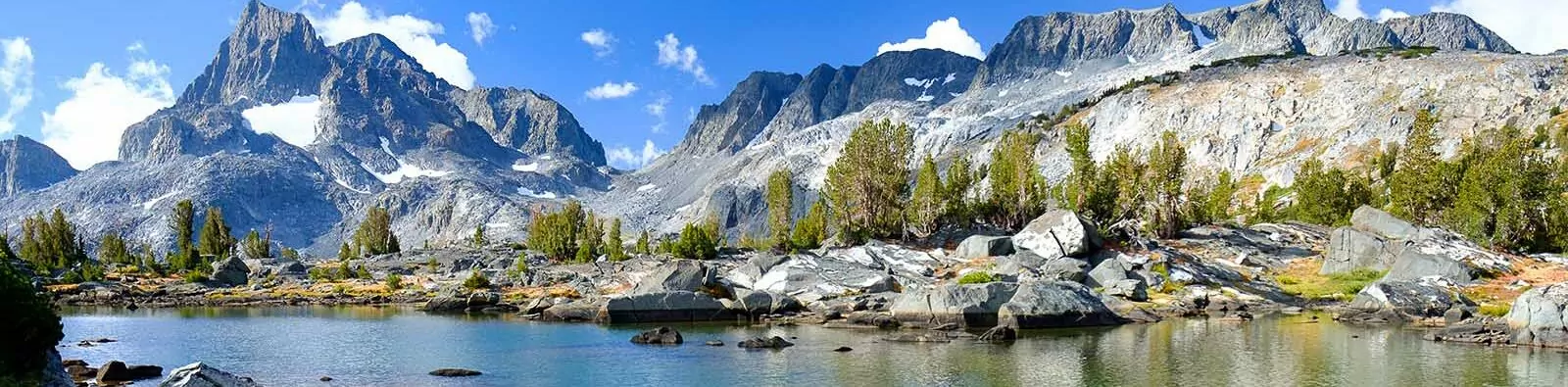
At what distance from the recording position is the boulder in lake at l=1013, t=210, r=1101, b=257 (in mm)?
74062

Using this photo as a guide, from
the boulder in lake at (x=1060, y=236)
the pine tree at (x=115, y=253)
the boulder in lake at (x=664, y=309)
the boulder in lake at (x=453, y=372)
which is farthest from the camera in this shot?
the pine tree at (x=115, y=253)

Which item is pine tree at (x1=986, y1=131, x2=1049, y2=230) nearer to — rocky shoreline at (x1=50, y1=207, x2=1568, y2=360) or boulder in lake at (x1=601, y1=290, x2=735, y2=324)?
rocky shoreline at (x1=50, y1=207, x2=1568, y2=360)

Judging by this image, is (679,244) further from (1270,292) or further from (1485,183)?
(1485,183)

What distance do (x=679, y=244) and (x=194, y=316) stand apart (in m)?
51.0

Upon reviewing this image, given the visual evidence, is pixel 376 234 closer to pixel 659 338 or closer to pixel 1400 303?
pixel 659 338

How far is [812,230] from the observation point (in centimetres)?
10981

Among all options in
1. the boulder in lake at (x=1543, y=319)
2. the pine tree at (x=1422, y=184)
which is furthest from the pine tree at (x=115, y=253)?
the pine tree at (x=1422, y=184)

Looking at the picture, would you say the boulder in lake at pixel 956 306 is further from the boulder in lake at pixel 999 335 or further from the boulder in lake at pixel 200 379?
the boulder in lake at pixel 200 379

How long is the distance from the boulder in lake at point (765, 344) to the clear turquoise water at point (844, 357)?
819 mm

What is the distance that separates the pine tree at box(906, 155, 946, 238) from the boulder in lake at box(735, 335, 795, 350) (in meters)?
45.6

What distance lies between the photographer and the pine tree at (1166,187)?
88.2 m

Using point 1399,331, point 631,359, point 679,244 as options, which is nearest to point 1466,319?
point 1399,331

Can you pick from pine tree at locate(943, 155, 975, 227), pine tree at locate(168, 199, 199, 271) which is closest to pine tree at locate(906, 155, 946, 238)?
pine tree at locate(943, 155, 975, 227)

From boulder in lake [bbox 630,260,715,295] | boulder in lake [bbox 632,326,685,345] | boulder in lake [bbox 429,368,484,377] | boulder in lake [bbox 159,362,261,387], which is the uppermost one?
boulder in lake [bbox 630,260,715,295]
